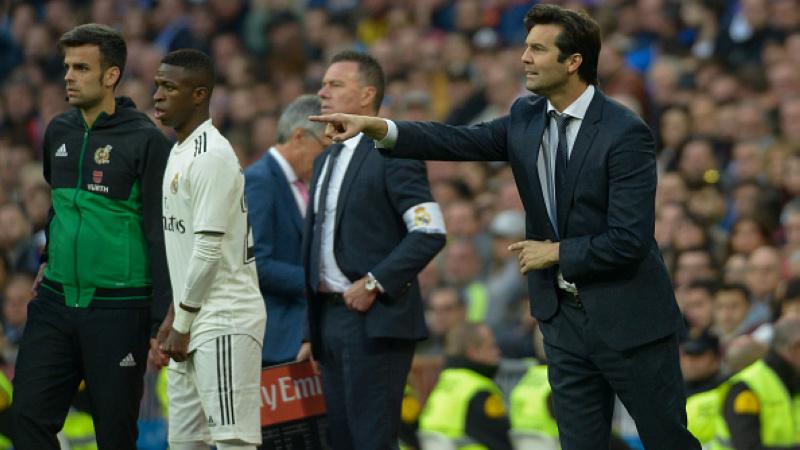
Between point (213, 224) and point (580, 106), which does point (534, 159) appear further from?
point (213, 224)

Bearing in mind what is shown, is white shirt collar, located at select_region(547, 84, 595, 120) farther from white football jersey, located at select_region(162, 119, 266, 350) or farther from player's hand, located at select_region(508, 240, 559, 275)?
white football jersey, located at select_region(162, 119, 266, 350)

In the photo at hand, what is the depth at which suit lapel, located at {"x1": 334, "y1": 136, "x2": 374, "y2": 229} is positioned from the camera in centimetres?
729

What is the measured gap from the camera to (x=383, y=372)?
7109 mm

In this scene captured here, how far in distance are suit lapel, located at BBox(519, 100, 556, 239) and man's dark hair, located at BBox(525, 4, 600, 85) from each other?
0.89 ft

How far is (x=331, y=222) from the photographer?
7.36m

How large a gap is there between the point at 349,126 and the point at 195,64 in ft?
3.84

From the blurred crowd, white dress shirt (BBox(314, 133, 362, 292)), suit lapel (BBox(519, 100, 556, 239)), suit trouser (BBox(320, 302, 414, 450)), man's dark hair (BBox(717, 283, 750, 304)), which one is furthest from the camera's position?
the blurred crowd

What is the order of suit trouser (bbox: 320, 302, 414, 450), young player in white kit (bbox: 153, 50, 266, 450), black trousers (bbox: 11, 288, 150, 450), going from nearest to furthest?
young player in white kit (bbox: 153, 50, 266, 450), black trousers (bbox: 11, 288, 150, 450), suit trouser (bbox: 320, 302, 414, 450)

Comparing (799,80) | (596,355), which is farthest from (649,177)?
(799,80)

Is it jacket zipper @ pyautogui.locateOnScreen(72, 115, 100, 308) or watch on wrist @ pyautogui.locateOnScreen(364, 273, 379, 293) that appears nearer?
jacket zipper @ pyautogui.locateOnScreen(72, 115, 100, 308)

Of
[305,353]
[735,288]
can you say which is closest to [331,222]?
[305,353]

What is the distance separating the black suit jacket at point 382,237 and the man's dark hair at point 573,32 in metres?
1.42

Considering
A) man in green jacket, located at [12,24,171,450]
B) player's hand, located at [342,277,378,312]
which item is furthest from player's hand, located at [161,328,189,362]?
player's hand, located at [342,277,378,312]

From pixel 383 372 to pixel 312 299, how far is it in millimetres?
538
